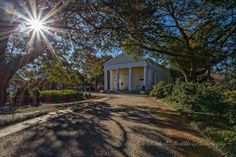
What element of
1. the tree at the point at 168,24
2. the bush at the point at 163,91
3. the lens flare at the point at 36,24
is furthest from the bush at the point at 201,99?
the lens flare at the point at 36,24

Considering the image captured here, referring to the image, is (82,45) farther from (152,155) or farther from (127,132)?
(152,155)

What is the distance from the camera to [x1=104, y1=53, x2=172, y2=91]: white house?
1364 inches

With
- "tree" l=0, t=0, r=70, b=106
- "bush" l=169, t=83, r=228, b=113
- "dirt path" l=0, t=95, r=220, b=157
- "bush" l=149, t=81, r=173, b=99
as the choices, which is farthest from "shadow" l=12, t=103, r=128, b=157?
"bush" l=149, t=81, r=173, b=99

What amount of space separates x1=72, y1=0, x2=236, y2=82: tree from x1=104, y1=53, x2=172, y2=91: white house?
811 inches

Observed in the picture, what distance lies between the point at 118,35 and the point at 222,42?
649 cm

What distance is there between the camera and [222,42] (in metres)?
12.2

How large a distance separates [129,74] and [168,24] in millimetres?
24696

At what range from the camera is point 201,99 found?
10.9m

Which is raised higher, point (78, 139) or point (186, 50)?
point (186, 50)

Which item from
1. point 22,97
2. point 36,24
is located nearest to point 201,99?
point 36,24

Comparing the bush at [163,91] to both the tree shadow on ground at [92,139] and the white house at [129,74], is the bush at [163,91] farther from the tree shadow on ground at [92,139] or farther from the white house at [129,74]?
the tree shadow on ground at [92,139]

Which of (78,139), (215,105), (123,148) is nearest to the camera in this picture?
(123,148)

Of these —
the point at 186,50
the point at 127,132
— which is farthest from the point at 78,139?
the point at 186,50

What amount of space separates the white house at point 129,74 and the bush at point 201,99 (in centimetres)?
1930
